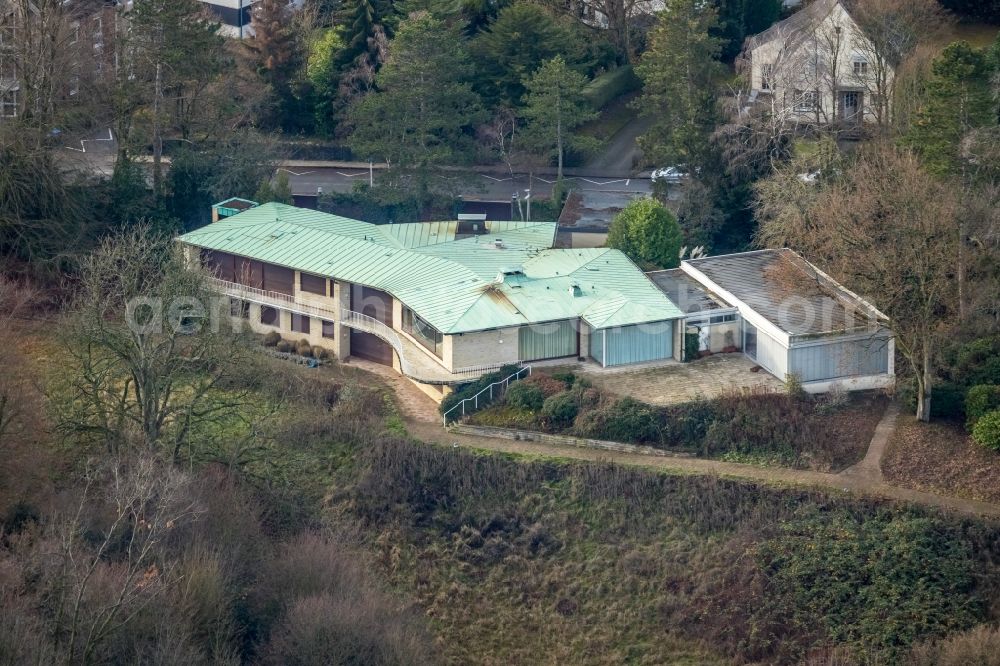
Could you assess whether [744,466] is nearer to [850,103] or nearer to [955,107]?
[955,107]

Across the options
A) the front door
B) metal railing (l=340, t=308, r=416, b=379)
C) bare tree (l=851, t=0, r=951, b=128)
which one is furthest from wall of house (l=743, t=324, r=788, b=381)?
the front door

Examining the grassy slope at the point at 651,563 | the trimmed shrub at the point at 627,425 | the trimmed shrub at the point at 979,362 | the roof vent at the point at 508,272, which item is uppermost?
the roof vent at the point at 508,272

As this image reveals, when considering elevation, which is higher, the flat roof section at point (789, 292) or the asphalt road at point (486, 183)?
the asphalt road at point (486, 183)

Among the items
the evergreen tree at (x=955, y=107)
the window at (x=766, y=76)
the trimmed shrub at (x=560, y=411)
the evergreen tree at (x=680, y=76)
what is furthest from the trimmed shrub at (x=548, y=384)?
the window at (x=766, y=76)

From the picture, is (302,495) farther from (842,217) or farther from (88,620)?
(842,217)

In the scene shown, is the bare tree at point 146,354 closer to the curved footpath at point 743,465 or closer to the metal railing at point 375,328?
the metal railing at point 375,328
